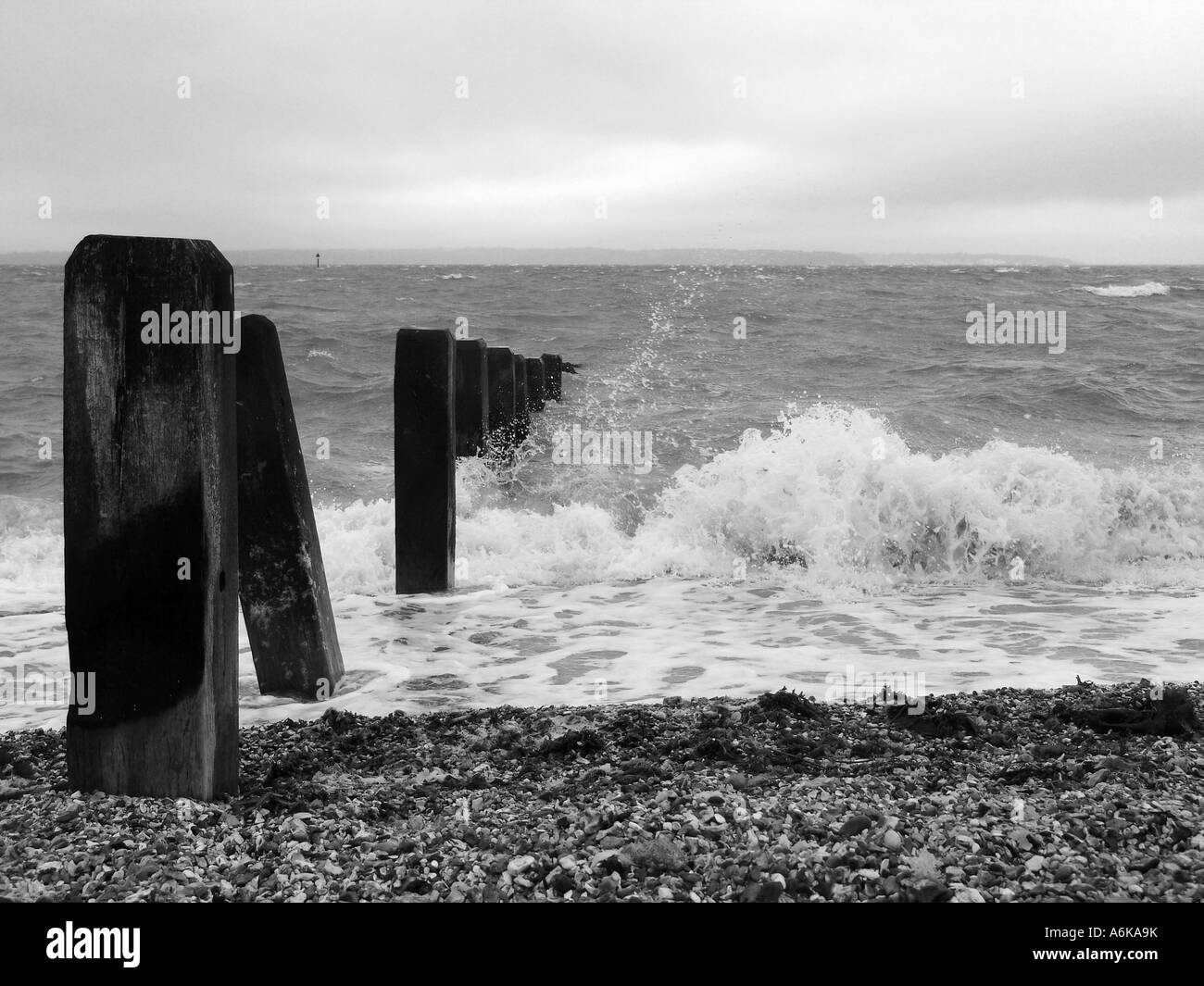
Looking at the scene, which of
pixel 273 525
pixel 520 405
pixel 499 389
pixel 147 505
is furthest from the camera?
pixel 520 405

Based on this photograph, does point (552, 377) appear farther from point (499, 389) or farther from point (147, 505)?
point (147, 505)

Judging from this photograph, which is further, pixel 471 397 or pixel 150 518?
pixel 471 397

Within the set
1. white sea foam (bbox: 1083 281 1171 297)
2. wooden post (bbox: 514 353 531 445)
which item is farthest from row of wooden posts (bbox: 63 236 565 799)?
white sea foam (bbox: 1083 281 1171 297)

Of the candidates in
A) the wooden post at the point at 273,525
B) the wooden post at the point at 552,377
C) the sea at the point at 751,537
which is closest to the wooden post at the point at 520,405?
the sea at the point at 751,537

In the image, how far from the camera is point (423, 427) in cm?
710

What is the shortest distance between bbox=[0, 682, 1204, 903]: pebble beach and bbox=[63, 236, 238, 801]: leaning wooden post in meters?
0.21

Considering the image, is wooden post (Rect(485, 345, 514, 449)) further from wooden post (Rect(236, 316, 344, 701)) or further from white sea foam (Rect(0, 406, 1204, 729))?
wooden post (Rect(236, 316, 344, 701))

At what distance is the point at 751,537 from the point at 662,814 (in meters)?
6.47

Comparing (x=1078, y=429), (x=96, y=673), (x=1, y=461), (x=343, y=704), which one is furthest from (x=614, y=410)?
(x=96, y=673)

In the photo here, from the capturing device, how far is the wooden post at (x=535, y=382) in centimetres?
1577

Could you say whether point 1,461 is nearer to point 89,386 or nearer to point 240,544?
point 240,544

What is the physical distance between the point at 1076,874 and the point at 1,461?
43.6ft

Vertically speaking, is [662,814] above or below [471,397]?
below

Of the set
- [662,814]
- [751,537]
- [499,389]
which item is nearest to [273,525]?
[662,814]
